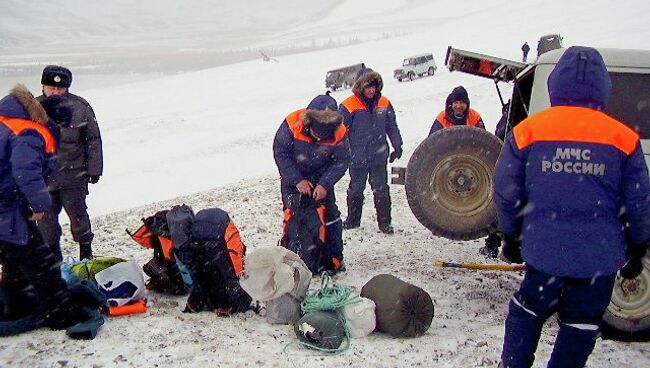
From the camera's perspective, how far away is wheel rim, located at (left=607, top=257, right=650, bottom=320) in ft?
13.3

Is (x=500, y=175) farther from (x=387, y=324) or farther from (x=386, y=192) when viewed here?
(x=386, y=192)

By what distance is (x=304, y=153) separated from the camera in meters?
5.44

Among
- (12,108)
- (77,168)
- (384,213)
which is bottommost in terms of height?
(384,213)

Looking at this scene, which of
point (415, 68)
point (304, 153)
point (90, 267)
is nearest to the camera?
point (90, 267)

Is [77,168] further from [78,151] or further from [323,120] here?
[323,120]

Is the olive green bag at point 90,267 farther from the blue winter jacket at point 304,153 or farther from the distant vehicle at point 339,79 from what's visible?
the distant vehicle at point 339,79

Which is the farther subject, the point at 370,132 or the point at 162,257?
the point at 370,132

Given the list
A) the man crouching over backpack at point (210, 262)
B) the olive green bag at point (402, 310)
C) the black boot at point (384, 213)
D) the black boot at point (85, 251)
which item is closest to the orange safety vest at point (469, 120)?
the black boot at point (384, 213)

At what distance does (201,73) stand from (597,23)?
1481 inches

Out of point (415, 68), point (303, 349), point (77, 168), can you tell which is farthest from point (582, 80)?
point (415, 68)

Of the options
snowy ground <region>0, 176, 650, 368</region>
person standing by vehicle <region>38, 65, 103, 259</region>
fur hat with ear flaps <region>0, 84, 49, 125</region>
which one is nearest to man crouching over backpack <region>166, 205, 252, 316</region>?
snowy ground <region>0, 176, 650, 368</region>

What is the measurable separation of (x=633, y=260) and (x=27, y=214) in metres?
3.85

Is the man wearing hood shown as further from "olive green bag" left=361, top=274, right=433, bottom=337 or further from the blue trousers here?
the blue trousers

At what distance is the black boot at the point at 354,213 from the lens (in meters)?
6.95
